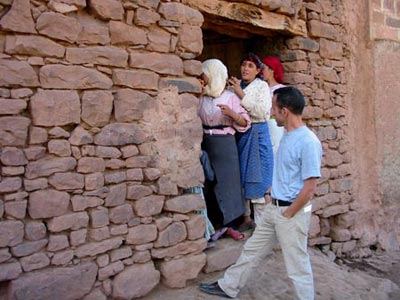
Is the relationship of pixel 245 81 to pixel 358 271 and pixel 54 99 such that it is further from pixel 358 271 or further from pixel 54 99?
pixel 358 271

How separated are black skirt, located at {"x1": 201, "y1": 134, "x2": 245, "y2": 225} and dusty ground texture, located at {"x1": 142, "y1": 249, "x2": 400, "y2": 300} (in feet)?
1.75

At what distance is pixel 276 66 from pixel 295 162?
1.79 metres

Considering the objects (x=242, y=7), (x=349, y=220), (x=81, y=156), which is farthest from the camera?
(x=349, y=220)

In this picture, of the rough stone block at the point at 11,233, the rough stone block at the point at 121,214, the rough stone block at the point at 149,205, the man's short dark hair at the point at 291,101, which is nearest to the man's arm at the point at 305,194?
the man's short dark hair at the point at 291,101

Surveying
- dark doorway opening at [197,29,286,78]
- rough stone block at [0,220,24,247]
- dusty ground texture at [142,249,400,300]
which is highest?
dark doorway opening at [197,29,286,78]

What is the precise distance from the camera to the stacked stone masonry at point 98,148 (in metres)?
2.86

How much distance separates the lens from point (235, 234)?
4.17 metres

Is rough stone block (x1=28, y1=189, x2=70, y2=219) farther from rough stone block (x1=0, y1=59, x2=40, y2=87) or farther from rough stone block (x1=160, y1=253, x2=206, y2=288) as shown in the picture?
rough stone block (x1=160, y1=253, x2=206, y2=288)

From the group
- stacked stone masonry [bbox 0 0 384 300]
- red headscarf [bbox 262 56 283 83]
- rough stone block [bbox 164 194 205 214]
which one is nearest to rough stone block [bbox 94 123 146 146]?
stacked stone masonry [bbox 0 0 384 300]

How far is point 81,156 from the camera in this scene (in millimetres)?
3098

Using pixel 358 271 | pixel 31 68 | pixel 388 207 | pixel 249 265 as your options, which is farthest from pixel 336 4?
pixel 31 68

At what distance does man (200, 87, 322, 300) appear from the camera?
3.07 m

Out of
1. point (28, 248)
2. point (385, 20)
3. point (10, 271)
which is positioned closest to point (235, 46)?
point (385, 20)

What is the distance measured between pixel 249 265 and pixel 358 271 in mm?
2047
